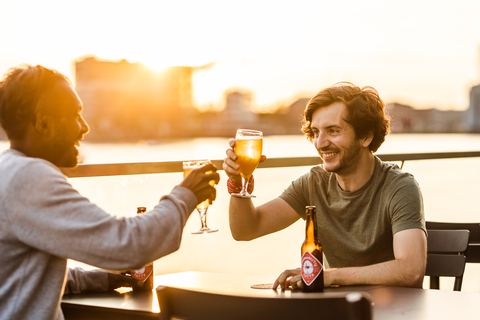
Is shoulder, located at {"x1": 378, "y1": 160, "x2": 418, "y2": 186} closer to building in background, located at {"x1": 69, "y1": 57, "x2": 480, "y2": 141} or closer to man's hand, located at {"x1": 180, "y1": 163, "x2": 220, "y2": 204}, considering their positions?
man's hand, located at {"x1": 180, "y1": 163, "x2": 220, "y2": 204}

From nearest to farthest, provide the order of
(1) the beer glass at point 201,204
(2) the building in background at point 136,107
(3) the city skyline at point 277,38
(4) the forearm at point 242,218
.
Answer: (1) the beer glass at point 201,204 → (4) the forearm at point 242,218 → (3) the city skyline at point 277,38 → (2) the building in background at point 136,107

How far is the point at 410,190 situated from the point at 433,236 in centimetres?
40

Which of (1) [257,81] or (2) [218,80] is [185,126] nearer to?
(2) [218,80]

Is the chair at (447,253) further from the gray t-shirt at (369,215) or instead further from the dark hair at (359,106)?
the dark hair at (359,106)

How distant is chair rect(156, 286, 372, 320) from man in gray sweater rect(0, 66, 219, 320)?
6.7 inches

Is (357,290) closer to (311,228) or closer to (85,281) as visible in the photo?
(311,228)

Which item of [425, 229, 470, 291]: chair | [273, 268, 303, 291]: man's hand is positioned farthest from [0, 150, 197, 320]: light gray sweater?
[425, 229, 470, 291]: chair

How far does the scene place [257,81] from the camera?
6141cm

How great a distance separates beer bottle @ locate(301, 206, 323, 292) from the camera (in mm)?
1768

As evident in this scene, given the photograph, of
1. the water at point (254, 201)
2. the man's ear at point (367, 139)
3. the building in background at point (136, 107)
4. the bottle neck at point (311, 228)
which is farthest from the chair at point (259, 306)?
the building in background at point (136, 107)

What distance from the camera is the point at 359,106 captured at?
2475 millimetres

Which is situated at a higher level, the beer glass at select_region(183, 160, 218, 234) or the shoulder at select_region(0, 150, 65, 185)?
the shoulder at select_region(0, 150, 65, 185)

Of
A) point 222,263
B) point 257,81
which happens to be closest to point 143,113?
point 257,81

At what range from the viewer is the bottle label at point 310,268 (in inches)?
69.1
